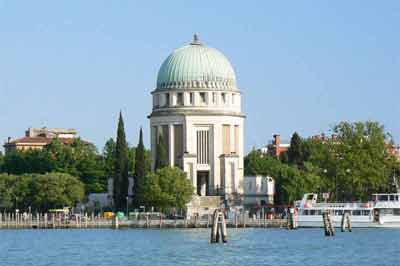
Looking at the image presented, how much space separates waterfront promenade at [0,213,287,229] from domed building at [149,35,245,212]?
1286cm

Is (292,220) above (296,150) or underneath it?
underneath

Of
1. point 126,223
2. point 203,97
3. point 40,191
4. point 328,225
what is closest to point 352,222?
point 328,225

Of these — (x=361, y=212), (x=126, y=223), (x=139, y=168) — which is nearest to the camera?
(x=361, y=212)

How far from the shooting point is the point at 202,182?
15050 cm

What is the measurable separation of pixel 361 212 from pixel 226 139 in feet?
94.2

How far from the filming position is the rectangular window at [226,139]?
149000 millimetres

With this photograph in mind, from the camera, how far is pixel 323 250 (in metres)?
89.3

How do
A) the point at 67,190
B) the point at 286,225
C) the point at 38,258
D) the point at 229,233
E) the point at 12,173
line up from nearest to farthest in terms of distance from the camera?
the point at 38,258, the point at 229,233, the point at 286,225, the point at 67,190, the point at 12,173

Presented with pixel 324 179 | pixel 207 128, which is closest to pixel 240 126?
pixel 207 128

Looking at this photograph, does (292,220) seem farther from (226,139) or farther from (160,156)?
(226,139)

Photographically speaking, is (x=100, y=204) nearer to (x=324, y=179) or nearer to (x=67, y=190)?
(x=67, y=190)

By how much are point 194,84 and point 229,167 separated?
8737 mm

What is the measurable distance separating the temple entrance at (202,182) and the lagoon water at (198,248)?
3044 centimetres

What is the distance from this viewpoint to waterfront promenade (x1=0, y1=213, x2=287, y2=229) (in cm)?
12738
